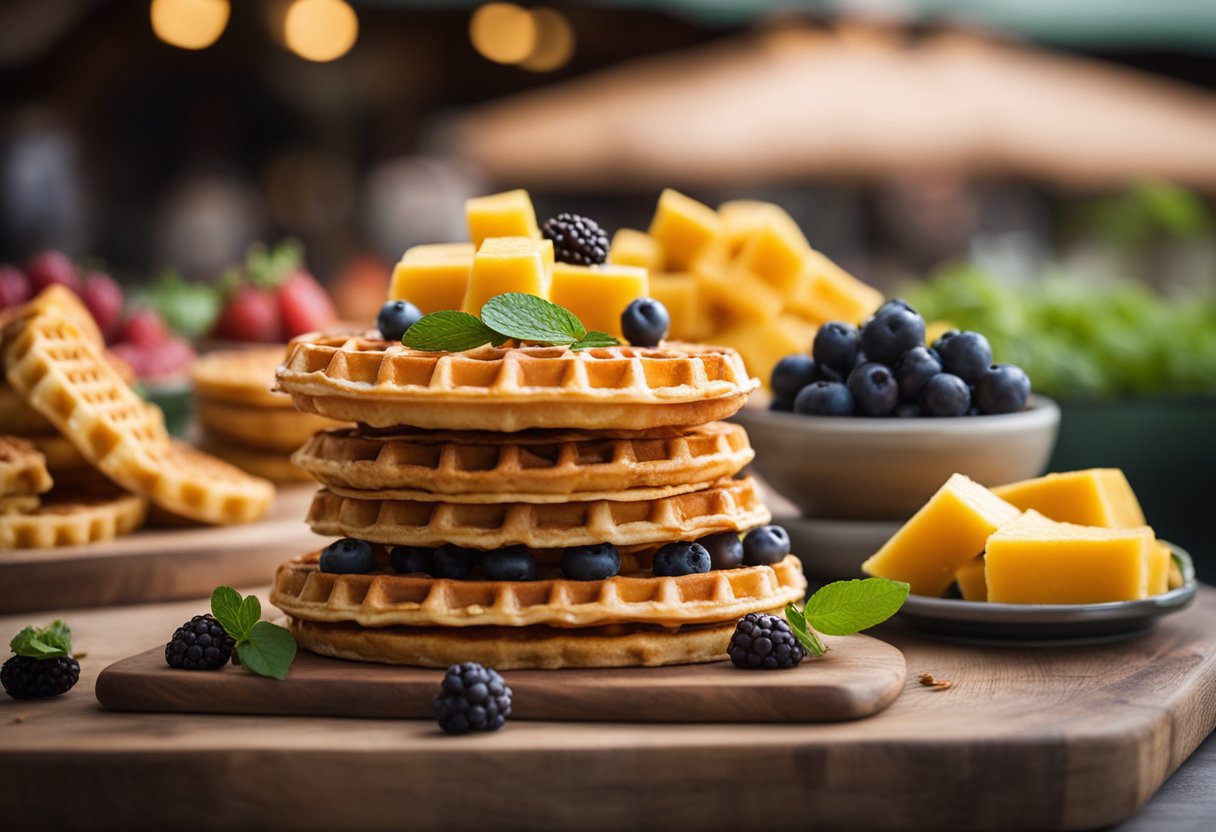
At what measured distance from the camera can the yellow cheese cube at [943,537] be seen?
2486 millimetres

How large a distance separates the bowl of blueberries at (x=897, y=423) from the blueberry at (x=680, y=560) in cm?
67

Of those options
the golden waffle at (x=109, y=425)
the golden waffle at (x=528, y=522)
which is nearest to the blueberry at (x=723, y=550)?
the golden waffle at (x=528, y=522)

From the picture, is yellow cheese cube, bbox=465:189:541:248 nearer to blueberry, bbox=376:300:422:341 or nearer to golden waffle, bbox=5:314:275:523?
blueberry, bbox=376:300:422:341

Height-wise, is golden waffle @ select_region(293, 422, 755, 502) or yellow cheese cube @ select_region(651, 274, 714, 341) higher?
yellow cheese cube @ select_region(651, 274, 714, 341)

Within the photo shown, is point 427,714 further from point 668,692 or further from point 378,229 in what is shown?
point 378,229

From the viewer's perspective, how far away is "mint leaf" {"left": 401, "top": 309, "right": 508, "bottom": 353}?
225 cm

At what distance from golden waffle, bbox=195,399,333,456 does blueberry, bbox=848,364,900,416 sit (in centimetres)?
151

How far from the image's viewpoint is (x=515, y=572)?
218cm

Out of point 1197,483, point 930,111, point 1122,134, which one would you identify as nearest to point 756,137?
point 930,111

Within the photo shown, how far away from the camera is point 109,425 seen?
9.71 ft

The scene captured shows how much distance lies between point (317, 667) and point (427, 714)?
22 centimetres

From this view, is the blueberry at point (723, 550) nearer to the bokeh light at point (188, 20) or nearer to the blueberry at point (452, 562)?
the blueberry at point (452, 562)

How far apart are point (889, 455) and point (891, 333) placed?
26 centimetres

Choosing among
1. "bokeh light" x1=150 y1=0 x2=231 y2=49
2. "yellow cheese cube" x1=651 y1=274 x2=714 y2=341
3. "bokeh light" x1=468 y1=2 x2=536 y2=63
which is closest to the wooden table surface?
"yellow cheese cube" x1=651 y1=274 x2=714 y2=341
